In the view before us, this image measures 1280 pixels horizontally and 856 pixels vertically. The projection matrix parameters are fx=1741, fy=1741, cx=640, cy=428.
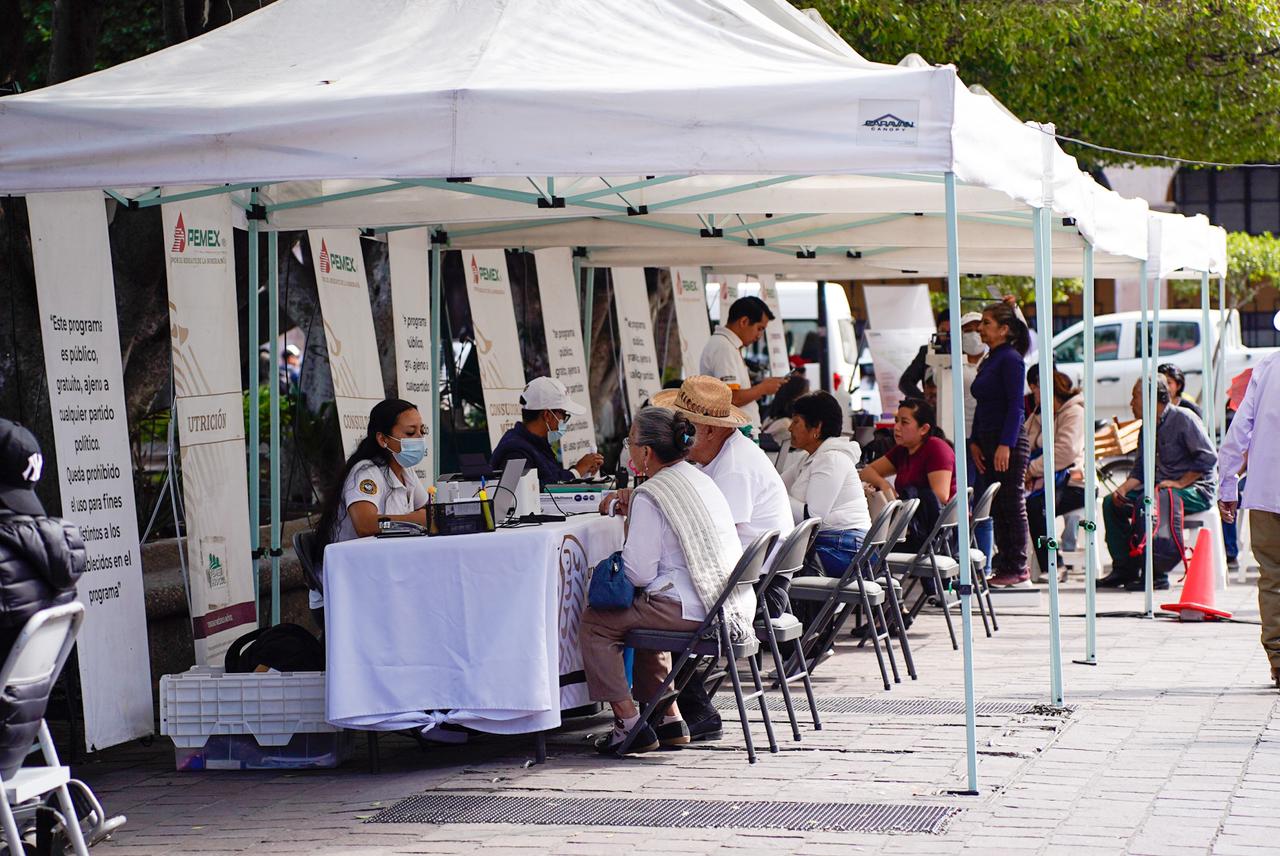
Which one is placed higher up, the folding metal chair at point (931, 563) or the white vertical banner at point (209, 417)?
the white vertical banner at point (209, 417)

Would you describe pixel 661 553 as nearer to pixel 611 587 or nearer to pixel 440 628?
pixel 611 587

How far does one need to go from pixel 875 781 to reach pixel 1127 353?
59.7ft

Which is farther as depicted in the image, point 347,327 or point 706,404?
point 347,327

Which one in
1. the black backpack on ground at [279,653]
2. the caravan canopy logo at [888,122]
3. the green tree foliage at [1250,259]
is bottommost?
the black backpack on ground at [279,653]

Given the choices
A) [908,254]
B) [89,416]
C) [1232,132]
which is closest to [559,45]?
[89,416]

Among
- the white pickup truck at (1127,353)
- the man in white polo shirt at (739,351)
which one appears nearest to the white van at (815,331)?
the white pickup truck at (1127,353)

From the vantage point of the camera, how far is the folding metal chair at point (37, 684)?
4281 mm

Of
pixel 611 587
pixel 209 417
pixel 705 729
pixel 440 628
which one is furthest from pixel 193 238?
pixel 705 729

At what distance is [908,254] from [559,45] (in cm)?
752

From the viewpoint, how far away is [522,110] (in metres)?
5.88

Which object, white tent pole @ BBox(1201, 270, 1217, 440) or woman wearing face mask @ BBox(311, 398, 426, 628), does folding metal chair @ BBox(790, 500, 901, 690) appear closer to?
woman wearing face mask @ BBox(311, 398, 426, 628)

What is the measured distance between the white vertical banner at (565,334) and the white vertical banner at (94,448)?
590 centimetres

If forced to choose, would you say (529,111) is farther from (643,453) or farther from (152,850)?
(152,850)

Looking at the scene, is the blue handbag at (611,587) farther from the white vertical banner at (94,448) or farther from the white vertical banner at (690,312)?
the white vertical banner at (690,312)
